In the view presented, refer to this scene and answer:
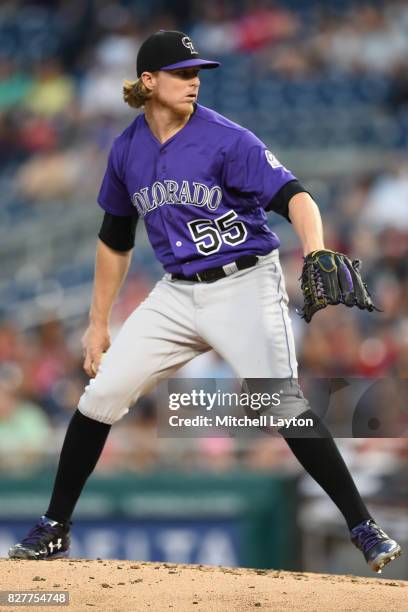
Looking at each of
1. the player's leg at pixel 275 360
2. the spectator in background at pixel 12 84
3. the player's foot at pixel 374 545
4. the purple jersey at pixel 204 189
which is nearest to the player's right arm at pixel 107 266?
the purple jersey at pixel 204 189

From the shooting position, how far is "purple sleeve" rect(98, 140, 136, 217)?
394 centimetres

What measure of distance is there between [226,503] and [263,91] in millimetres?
6297

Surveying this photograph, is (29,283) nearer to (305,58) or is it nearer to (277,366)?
(305,58)

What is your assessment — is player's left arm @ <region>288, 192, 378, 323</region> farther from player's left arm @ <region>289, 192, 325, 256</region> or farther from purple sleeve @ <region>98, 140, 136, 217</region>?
purple sleeve @ <region>98, 140, 136, 217</region>

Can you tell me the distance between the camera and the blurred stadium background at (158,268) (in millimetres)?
6266

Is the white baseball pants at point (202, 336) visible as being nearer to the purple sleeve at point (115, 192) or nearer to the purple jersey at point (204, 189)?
the purple jersey at point (204, 189)

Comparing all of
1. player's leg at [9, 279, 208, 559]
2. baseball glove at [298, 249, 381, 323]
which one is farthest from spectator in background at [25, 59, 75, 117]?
baseball glove at [298, 249, 381, 323]

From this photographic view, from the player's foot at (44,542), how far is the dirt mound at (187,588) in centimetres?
6

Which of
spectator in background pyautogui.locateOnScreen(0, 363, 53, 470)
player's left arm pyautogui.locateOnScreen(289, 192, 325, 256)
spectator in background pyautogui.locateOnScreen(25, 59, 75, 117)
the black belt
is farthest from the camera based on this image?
spectator in background pyautogui.locateOnScreen(25, 59, 75, 117)

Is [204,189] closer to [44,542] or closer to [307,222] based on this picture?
[307,222]

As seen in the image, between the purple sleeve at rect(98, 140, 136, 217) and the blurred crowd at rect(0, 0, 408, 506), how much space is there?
65.3 inches

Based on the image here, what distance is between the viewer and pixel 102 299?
4109 millimetres

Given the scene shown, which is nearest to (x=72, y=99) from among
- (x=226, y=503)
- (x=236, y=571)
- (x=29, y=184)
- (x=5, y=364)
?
(x=29, y=184)

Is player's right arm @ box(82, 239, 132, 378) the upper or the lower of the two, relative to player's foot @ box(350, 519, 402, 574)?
upper
